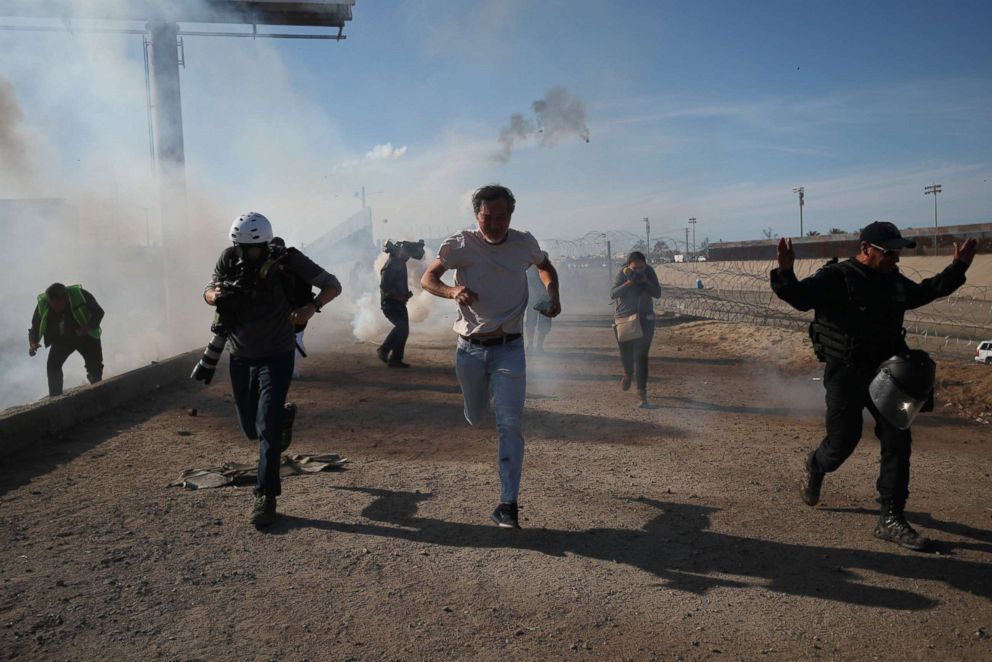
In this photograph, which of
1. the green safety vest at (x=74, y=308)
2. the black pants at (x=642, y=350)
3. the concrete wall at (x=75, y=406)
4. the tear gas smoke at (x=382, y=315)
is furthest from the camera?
the tear gas smoke at (x=382, y=315)

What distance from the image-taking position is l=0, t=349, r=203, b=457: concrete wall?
6.14 meters

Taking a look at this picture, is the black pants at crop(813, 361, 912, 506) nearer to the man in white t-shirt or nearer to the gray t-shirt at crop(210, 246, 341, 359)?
the man in white t-shirt

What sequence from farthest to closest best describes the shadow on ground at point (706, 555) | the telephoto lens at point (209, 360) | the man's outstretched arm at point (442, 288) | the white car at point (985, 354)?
the white car at point (985, 354) → the telephoto lens at point (209, 360) → the man's outstretched arm at point (442, 288) → the shadow on ground at point (706, 555)

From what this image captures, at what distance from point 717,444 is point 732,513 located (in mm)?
1944

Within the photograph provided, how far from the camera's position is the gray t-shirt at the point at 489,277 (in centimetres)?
423

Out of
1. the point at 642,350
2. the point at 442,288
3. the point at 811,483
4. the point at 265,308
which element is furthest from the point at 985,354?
the point at 265,308

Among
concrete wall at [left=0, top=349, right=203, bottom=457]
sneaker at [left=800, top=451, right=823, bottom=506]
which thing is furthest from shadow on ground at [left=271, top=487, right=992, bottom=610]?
concrete wall at [left=0, top=349, right=203, bottom=457]

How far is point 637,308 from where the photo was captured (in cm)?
841

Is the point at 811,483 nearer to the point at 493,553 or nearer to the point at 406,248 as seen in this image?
the point at 493,553

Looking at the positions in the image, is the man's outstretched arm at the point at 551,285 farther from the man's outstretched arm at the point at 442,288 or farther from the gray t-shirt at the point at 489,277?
the man's outstretched arm at the point at 442,288

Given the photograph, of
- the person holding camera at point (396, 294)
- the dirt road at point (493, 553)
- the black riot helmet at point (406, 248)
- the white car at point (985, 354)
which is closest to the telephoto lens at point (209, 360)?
the dirt road at point (493, 553)

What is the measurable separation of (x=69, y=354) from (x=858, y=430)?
9079mm

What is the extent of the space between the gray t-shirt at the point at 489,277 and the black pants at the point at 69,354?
22.6 feet

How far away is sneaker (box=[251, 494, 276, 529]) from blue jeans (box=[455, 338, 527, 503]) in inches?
49.6
